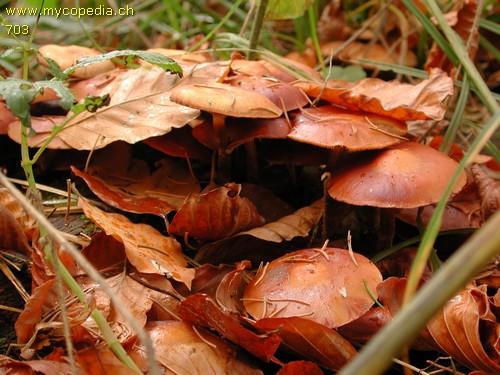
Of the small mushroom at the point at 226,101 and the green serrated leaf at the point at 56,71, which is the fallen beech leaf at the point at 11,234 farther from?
the small mushroom at the point at 226,101

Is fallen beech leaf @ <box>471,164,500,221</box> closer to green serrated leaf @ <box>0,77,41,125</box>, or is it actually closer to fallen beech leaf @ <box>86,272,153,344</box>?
fallen beech leaf @ <box>86,272,153,344</box>

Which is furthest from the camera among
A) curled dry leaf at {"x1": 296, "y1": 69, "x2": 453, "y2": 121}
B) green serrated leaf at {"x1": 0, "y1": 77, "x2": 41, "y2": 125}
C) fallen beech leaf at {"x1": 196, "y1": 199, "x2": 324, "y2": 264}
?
curled dry leaf at {"x1": 296, "y1": 69, "x2": 453, "y2": 121}

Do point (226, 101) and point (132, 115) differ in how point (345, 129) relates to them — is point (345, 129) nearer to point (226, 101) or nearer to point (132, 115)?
point (226, 101)

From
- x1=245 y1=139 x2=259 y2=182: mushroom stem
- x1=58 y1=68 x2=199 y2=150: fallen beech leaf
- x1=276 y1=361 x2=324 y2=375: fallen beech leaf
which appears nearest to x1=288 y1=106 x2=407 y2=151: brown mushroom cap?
x1=245 y1=139 x2=259 y2=182: mushroom stem

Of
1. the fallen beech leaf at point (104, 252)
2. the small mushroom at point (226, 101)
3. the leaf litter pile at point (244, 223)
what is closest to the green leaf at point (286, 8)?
the leaf litter pile at point (244, 223)

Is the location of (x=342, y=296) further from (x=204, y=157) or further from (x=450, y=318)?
(x=204, y=157)

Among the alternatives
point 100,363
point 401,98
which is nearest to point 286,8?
point 401,98
